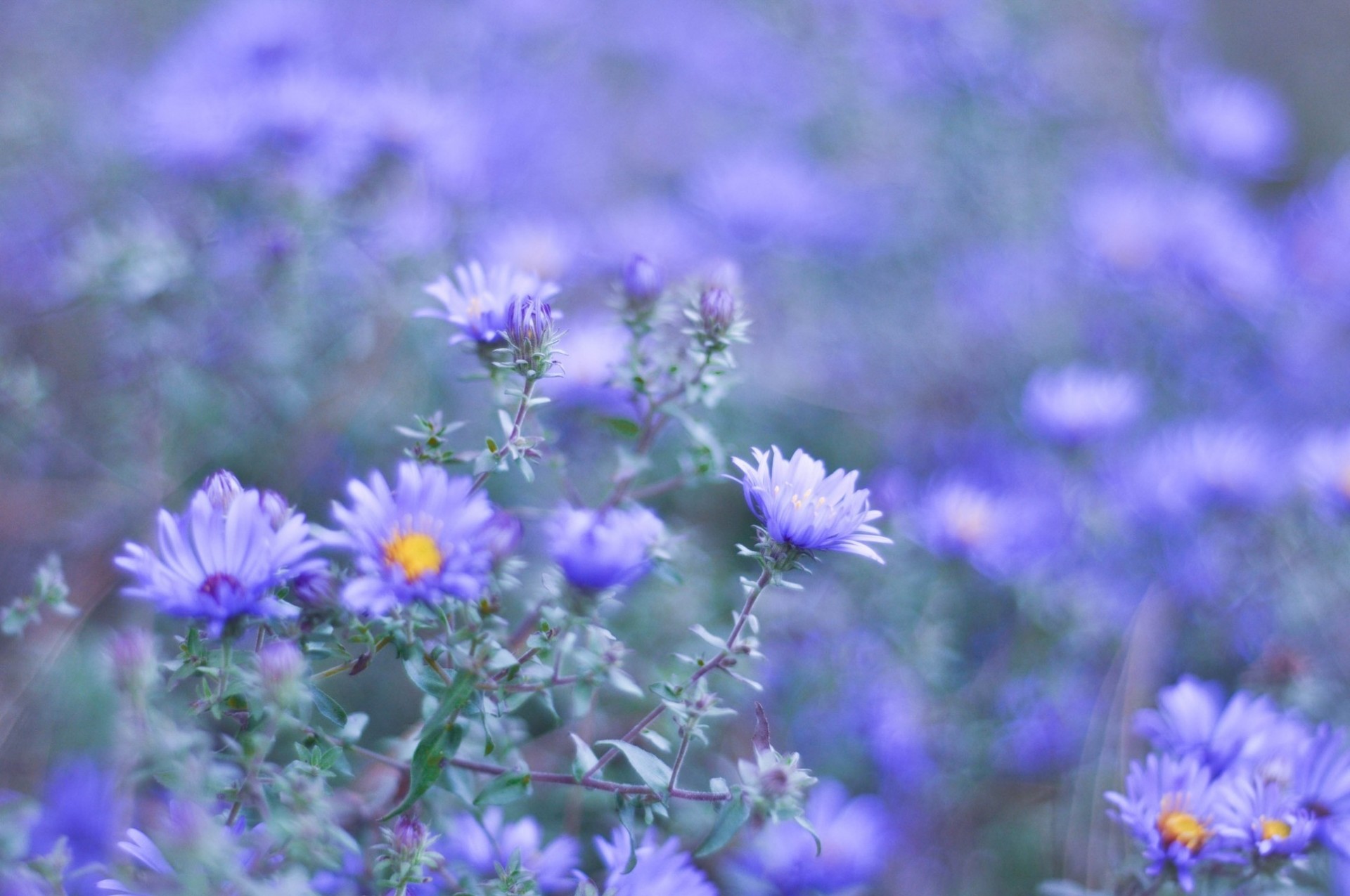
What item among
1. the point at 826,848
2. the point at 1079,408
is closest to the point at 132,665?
the point at 826,848

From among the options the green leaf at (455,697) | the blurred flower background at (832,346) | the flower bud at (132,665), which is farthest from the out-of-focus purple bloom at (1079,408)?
the flower bud at (132,665)

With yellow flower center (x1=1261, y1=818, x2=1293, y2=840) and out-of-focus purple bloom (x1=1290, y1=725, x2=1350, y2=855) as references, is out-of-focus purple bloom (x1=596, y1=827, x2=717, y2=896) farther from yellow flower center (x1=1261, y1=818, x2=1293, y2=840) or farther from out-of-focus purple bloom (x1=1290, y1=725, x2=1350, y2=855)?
out-of-focus purple bloom (x1=1290, y1=725, x2=1350, y2=855)

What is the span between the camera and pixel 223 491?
111 cm

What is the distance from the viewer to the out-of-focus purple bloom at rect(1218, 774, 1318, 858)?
1257 millimetres

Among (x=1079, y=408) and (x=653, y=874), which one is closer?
(x=653, y=874)

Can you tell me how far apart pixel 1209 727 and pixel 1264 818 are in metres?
0.19

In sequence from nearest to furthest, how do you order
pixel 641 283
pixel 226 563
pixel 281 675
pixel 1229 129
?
pixel 281 675
pixel 226 563
pixel 641 283
pixel 1229 129

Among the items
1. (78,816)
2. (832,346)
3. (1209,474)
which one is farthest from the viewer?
(832,346)

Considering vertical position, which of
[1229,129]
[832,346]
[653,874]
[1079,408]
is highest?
[1229,129]

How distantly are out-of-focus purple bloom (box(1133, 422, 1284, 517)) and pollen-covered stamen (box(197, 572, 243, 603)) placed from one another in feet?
6.27

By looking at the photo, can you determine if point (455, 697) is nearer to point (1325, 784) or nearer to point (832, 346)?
point (1325, 784)

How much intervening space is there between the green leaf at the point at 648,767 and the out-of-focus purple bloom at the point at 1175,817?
572 mm

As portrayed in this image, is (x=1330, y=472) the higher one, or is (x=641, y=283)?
(x=1330, y=472)

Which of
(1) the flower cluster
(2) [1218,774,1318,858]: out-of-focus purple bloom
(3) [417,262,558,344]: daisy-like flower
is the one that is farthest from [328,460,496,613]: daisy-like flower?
(2) [1218,774,1318,858]: out-of-focus purple bloom
